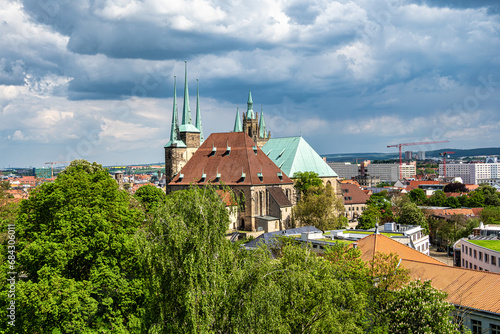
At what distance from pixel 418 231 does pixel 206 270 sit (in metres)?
45.7

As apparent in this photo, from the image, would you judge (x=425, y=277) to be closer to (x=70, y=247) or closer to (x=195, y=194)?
(x=195, y=194)

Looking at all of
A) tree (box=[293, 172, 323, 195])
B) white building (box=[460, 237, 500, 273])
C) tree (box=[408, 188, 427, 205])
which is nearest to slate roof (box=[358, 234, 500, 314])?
white building (box=[460, 237, 500, 273])

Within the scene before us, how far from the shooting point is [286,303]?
16.8 meters

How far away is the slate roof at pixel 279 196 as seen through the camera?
64.9 m

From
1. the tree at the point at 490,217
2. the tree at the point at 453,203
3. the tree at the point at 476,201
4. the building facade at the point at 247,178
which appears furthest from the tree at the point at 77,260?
the tree at the point at 476,201

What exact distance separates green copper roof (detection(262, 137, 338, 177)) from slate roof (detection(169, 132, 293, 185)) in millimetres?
8264

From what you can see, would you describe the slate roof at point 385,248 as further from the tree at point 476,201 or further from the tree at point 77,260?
the tree at point 476,201

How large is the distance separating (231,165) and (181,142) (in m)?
21.5

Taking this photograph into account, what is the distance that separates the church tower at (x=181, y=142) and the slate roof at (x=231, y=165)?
14.1 meters

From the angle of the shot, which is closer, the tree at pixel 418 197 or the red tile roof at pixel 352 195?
the red tile roof at pixel 352 195

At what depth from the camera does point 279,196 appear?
6594 centimetres

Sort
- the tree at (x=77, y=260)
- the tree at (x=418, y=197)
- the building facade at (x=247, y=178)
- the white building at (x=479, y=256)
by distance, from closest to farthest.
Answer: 1. the tree at (x=77, y=260)
2. the white building at (x=479, y=256)
3. the building facade at (x=247, y=178)
4. the tree at (x=418, y=197)

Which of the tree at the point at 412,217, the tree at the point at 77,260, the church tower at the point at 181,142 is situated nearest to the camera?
the tree at the point at 77,260

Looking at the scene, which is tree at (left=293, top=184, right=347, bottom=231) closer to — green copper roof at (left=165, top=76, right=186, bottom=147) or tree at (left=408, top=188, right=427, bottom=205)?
green copper roof at (left=165, top=76, right=186, bottom=147)
